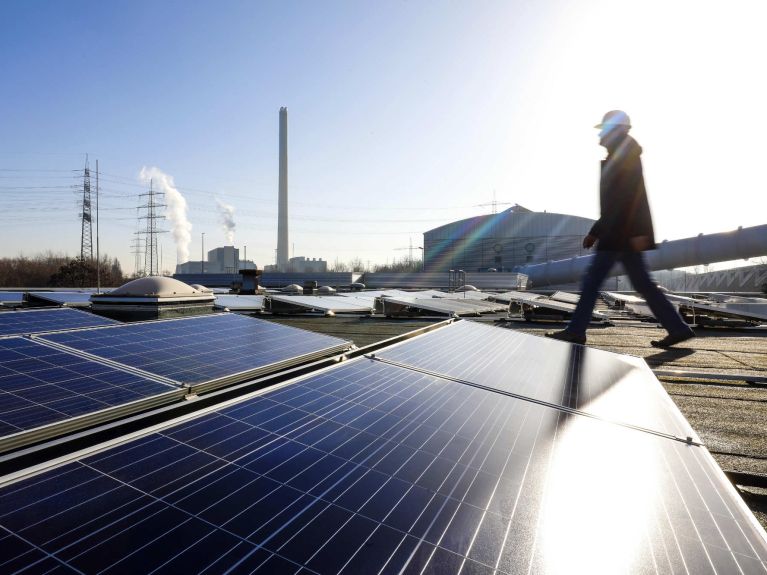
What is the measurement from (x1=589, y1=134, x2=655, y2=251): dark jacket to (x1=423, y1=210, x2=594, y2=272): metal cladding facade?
6534cm

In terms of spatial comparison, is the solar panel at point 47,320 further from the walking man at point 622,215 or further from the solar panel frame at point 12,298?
the solar panel frame at point 12,298

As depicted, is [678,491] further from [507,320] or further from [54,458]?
[507,320]

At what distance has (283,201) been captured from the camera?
10200 centimetres

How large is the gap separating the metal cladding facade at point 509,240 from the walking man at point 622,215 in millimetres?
65146

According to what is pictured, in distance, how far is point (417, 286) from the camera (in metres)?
53.8

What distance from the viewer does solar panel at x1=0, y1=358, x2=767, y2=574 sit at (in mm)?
1129

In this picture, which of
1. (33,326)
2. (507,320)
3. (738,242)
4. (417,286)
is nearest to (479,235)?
(417,286)

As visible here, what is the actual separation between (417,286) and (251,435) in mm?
52127

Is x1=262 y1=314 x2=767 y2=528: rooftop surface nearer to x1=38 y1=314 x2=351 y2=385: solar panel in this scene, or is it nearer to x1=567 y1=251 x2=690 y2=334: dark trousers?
x1=567 y1=251 x2=690 y2=334: dark trousers

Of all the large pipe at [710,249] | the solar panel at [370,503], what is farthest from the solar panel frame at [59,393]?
the large pipe at [710,249]

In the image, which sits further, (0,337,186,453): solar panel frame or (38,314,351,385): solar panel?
(38,314,351,385): solar panel

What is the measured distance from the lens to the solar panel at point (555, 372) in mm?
2943

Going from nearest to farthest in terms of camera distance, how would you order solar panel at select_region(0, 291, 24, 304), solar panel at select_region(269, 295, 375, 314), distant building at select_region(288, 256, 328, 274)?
solar panel at select_region(269, 295, 375, 314), solar panel at select_region(0, 291, 24, 304), distant building at select_region(288, 256, 328, 274)

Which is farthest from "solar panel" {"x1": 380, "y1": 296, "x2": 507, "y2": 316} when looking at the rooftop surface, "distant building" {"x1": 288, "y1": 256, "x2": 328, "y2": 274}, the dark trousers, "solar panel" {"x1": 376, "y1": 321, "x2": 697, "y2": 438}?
"distant building" {"x1": 288, "y1": 256, "x2": 328, "y2": 274}
